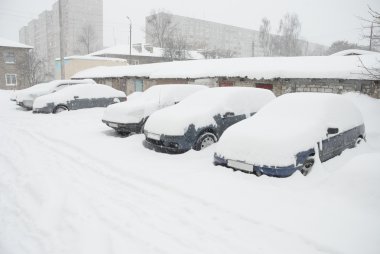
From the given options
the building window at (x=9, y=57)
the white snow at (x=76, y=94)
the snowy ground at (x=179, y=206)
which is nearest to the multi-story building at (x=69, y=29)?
the building window at (x=9, y=57)

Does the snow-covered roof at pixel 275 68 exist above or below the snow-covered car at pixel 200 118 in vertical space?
above

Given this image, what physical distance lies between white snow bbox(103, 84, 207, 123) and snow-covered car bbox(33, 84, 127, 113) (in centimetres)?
477

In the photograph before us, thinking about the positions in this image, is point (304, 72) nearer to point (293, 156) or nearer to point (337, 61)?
point (337, 61)

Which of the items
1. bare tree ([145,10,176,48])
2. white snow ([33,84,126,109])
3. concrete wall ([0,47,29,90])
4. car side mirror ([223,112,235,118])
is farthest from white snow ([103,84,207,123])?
bare tree ([145,10,176,48])

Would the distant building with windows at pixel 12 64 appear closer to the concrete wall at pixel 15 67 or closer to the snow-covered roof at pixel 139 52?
the concrete wall at pixel 15 67

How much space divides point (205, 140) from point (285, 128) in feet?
6.84

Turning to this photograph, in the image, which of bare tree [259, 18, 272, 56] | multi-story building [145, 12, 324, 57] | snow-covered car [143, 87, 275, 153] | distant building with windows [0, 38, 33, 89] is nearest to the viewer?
snow-covered car [143, 87, 275, 153]

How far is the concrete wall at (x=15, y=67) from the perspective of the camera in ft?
128

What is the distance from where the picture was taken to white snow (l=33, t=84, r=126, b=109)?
12.8m

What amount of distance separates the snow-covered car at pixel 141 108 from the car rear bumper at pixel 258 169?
361cm

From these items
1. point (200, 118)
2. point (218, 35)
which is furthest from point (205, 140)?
point (218, 35)

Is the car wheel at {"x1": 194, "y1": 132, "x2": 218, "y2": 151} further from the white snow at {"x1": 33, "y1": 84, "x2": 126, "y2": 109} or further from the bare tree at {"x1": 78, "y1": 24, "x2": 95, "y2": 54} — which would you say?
the bare tree at {"x1": 78, "y1": 24, "x2": 95, "y2": 54}

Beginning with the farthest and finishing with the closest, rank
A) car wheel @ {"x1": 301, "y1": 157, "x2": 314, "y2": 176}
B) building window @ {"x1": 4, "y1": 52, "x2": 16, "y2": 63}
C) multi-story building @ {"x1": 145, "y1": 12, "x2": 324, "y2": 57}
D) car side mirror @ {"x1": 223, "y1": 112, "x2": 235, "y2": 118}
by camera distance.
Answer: multi-story building @ {"x1": 145, "y1": 12, "x2": 324, "y2": 57} → building window @ {"x1": 4, "y1": 52, "x2": 16, "y2": 63} → car side mirror @ {"x1": 223, "y1": 112, "x2": 235, "y2": 118} → car wheel @ {"x1": 301, "y1": 157, "x2": 314, "y2": 176}

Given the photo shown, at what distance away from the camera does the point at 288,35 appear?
6066cm
